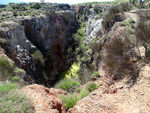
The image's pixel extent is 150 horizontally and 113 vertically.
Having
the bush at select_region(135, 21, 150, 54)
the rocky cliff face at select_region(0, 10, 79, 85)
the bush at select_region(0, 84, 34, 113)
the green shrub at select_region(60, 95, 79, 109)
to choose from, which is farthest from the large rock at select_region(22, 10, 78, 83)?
the bush at select_region(0, 84, 34, 113)

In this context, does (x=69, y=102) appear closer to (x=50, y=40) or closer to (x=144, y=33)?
(x=144, y=33)

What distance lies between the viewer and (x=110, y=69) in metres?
7.35

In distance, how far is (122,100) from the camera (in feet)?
15.8

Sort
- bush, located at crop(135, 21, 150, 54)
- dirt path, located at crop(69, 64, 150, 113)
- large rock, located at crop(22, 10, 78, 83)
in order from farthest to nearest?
1. large rock, located at crop(22, 10, 78, 83)
2. bush, located at crop(135, 21, 150, 54)
3. dirt path, located at crop(69, 64, 150, 113)

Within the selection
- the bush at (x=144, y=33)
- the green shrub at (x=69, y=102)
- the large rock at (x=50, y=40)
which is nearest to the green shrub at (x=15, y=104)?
the green shrub at (x=69, y=102)

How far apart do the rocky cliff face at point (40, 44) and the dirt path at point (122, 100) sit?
9.07m

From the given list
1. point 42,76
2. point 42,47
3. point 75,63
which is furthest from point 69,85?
point 75,63

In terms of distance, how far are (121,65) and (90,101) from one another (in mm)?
2870

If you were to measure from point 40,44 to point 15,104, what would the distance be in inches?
718

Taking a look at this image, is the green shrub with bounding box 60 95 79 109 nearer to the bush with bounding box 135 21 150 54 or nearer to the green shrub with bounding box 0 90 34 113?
the green shrub with bounding box 0 90 34 113

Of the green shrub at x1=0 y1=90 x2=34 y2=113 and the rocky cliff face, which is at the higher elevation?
the green shrub at x1=0 y1=90 x2=34 y2=113

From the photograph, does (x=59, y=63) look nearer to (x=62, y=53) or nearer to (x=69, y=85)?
(x=62, y=53)

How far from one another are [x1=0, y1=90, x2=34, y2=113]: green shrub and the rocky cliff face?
8.43 meters

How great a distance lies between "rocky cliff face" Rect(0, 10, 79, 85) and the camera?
12895 millimetres
